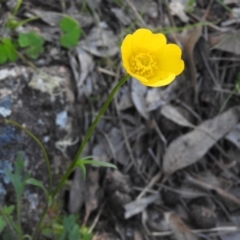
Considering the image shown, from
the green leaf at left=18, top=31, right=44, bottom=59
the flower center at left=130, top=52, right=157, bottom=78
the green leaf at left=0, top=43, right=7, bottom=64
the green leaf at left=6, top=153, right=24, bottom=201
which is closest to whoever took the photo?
the flower center at left=130, top=52, right=157, bottom=78

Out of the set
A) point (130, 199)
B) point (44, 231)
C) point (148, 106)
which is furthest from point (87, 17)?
point (44, 231)

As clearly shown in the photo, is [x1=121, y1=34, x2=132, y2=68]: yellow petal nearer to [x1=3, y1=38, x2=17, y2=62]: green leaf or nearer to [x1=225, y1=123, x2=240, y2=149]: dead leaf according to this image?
[x1=3, y1=38, x2=17, y2=62]: green leaf

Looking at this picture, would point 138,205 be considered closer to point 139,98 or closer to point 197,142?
point 197,142

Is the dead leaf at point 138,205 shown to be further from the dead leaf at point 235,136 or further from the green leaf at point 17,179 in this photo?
the green leaf at point 17,179

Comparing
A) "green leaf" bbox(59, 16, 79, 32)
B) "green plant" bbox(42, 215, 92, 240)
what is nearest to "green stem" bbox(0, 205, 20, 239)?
"green plant" bbox(42, 215, 92, 240)

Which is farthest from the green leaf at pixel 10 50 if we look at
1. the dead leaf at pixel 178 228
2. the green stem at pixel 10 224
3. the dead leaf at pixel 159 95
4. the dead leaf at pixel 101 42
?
the dead leaf at pixel 178 228

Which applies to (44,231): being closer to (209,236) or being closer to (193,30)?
(209,236)

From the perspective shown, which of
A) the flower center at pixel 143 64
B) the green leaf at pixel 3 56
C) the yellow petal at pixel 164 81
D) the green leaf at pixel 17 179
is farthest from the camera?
the green leaf at pixel 3 56
